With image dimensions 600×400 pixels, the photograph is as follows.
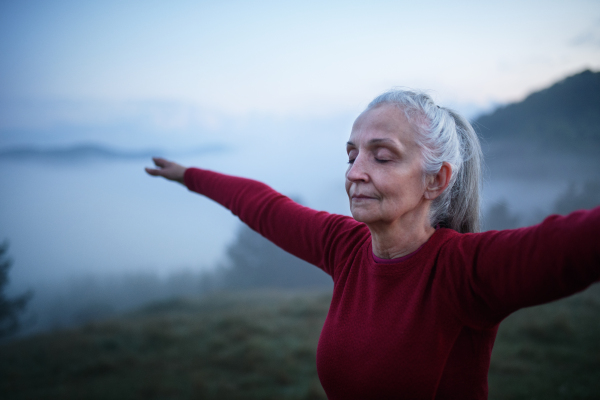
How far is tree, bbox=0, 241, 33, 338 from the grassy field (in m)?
9.53

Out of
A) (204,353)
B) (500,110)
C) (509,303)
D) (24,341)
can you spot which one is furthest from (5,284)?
(500,110)

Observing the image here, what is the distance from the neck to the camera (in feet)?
4.21

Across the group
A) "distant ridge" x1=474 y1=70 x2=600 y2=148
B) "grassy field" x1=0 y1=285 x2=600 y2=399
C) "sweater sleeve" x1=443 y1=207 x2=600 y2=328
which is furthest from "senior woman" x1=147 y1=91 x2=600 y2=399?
"distant ridge" x1=474 y1=70 x2=600 y2=148

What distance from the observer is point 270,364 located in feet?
16.8

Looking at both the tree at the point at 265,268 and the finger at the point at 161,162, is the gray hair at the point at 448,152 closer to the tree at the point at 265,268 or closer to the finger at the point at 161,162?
the finger at the point at 161,162

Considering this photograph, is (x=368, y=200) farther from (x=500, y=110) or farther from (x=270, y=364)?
(x=500, y=110)

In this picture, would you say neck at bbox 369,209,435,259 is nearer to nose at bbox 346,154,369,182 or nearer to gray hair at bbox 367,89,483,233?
gray hair at bbox 367,89,483,233

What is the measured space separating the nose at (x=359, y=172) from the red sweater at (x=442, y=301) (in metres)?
0.34

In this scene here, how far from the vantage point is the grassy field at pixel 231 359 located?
4504mm

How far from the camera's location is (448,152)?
4.25 feet

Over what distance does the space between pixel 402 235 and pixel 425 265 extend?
16 centimetres

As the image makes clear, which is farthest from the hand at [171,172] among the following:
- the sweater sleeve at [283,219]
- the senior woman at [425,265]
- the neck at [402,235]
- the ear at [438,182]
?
the ear at [438,182]

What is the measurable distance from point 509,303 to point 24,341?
975 cm

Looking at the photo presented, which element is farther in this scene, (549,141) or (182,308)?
(549,141)
